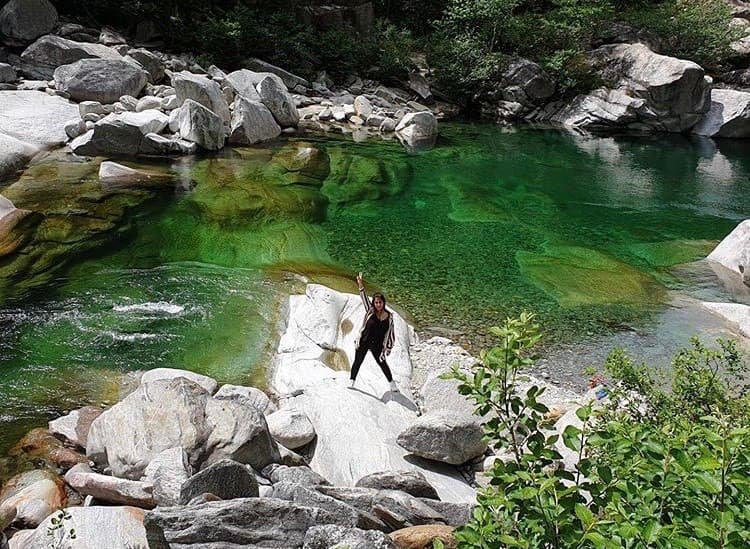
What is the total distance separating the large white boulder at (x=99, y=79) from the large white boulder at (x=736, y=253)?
22207 millimetres

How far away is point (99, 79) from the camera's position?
2452 centimetres

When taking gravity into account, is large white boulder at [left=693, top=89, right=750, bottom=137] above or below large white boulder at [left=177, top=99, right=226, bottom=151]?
above

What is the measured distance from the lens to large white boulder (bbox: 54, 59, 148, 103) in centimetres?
2430

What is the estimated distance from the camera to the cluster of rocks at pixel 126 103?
21.9m

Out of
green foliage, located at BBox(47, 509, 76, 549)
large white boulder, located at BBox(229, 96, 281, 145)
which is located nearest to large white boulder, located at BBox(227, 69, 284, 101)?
large white boulder, located at BBox(229, 96, 281, 145)

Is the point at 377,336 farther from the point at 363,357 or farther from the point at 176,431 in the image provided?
the point at 176,431

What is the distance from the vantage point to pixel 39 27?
28.5m

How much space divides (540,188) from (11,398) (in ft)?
64.0

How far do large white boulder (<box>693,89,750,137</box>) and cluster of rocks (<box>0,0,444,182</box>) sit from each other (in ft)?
58.2

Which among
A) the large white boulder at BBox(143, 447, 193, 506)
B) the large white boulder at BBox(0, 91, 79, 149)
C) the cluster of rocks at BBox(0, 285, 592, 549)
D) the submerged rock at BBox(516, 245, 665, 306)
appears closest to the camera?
the cluster of rocks at BBox(0, 285, 592, 549)

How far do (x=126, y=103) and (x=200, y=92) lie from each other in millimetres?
3028

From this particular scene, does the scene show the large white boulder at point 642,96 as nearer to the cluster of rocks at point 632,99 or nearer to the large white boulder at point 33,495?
the cluster of rocks at point 632,99

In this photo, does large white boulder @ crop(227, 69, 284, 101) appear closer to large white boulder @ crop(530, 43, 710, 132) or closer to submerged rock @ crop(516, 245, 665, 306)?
submerged rock @ crop(516, 245, 665, 306)

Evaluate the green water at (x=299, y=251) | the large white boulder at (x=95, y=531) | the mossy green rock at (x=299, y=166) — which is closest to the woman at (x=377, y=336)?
the green water at (x=299, y=251)
